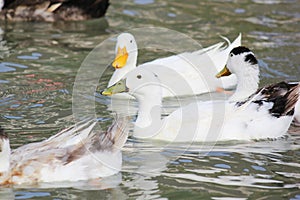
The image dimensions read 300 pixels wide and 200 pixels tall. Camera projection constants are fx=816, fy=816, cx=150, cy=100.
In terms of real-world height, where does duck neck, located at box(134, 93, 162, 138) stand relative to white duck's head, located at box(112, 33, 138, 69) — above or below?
A: below

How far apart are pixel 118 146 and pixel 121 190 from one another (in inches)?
15.3

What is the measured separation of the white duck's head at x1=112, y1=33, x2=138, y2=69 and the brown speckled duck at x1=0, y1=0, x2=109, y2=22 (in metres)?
3.04

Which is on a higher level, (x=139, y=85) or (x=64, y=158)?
(x=139, y=85)

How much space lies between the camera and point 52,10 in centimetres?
1236

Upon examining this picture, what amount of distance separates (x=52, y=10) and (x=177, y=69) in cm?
351

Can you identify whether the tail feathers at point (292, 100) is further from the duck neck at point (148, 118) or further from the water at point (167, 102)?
the duck neck at point (148, 118)

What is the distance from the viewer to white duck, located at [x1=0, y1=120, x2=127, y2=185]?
21.5 feet

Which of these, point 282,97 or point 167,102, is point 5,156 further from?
point 167,102

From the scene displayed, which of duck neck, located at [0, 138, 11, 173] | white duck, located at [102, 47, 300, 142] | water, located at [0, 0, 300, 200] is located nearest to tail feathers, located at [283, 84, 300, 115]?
white duck, located at [102, 47, 300, 142]

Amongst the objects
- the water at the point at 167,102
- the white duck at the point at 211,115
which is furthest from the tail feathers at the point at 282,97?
the water at the point at 167,102

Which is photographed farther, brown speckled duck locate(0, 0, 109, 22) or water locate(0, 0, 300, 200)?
brown speckled duck locate(0, 0, 109, 22)

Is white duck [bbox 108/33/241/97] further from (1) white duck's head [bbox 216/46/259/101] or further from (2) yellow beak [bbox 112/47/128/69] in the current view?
(1) white duck's head [bbox 216/46/259/101]

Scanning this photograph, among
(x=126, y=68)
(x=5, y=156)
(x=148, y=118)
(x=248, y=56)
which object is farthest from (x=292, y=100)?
(x=5, y=156)

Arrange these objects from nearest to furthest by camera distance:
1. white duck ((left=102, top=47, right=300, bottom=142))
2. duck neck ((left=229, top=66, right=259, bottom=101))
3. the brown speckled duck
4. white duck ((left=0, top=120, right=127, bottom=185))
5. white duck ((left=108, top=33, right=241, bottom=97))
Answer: white duck ((left=0, top=120, right=127, bottom=185))
white duck ((left=102, top=47, right=300, bottom=142))
duck neck ((left=229, top=66, right=259, bottom=101))
white duck ((left=108, top=33, right=241, bottom=97))
the brown speckled duck
